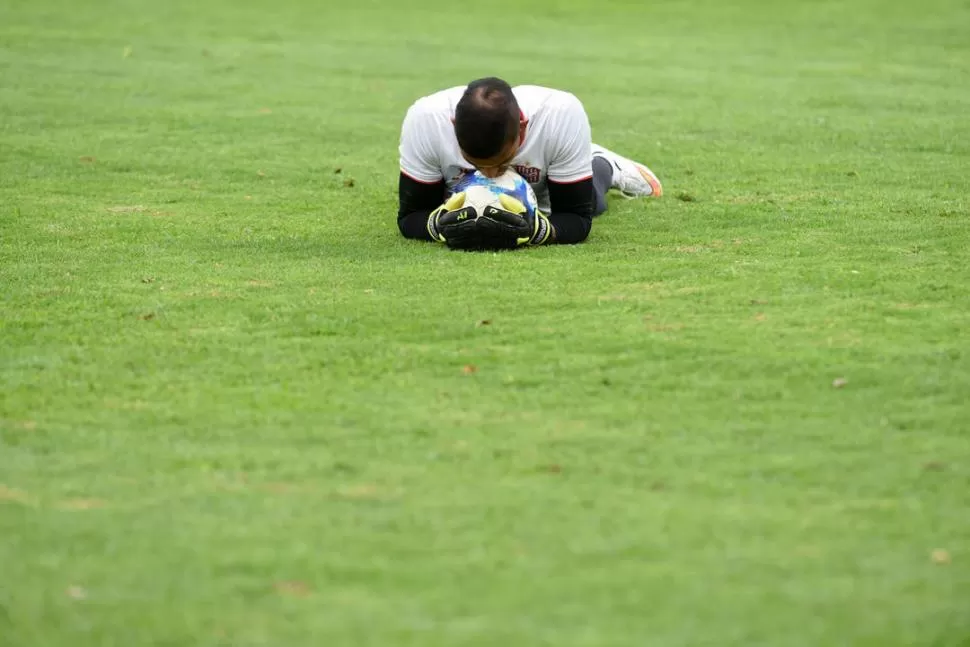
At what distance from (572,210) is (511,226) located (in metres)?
0.57

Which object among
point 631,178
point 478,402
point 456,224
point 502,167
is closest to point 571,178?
point 502,167

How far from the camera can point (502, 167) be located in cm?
705

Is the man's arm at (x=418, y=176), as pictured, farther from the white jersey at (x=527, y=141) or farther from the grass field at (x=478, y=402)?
the grass field at (x=478, y=402)

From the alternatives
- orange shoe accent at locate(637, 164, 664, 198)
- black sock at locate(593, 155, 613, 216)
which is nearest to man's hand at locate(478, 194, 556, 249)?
black sock at locate(593, 155, 613, 216)

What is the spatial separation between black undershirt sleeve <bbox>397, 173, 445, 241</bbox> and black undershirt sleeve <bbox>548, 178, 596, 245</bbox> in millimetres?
615

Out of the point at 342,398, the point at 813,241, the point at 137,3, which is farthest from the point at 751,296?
the point at 137,3

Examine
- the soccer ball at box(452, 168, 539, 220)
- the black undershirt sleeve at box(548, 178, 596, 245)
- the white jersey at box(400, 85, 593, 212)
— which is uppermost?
the white jersey at box(400, 85, 593, 212)

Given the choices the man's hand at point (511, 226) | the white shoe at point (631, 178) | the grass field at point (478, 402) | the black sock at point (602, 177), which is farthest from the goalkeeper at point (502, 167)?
the white shoe at point (631, 178)

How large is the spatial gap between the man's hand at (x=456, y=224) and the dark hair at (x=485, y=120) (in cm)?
29

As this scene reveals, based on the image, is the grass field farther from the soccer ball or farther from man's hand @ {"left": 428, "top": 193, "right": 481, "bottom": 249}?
the soccer ball

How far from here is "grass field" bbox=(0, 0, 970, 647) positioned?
3.41 m

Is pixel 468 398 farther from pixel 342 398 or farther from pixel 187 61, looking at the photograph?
pixel 187 61

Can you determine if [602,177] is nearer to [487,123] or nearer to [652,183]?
[652,183]

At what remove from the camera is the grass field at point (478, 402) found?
3.41 meters
